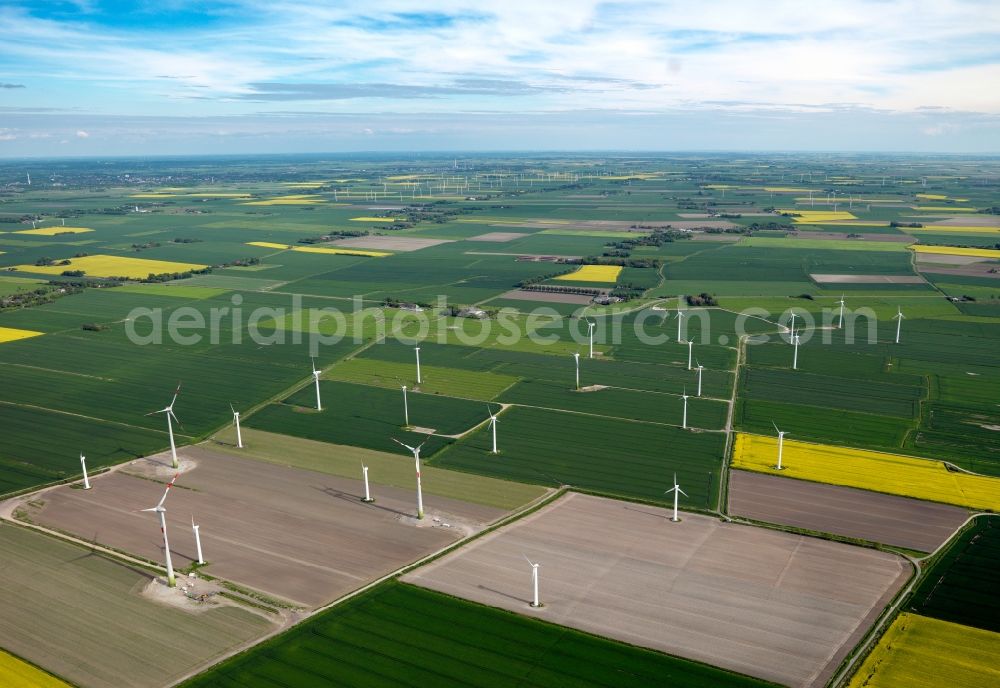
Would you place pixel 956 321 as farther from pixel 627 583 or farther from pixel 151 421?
pixel 151 421

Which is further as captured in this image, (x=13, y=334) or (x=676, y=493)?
(x=13, y=334)

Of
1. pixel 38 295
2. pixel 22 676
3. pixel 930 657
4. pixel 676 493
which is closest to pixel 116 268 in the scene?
pixel 38 295

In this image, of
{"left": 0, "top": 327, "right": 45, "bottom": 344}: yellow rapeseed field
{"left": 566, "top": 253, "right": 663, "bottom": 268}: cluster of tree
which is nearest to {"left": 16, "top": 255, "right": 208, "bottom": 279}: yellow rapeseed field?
{"left": 0, "top": 327, "right": 45, "bottom": 344}: yellow rapeseed field

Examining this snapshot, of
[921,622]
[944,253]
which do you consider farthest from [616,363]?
[944,253]

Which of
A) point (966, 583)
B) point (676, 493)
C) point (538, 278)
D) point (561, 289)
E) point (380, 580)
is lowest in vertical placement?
point (966, 583)

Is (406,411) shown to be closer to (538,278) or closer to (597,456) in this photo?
(597,456)

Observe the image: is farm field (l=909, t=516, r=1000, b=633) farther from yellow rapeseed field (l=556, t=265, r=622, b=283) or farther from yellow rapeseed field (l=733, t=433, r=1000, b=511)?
yellow rapeseed field (l=556, t=265, r=622, b=283)

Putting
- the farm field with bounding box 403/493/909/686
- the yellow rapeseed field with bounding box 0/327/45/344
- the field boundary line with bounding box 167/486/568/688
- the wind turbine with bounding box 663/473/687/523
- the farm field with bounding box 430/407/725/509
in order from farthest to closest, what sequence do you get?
the yellow rapeseed field with bounding box 0/327/45/344
the farm field with bounding box 430/407/725/509
the wind turbine with bounding box 663/473/687/523
the farm field with bounding box 403/493/909/686
the field boundary line with bounding box 167/486/568/688
